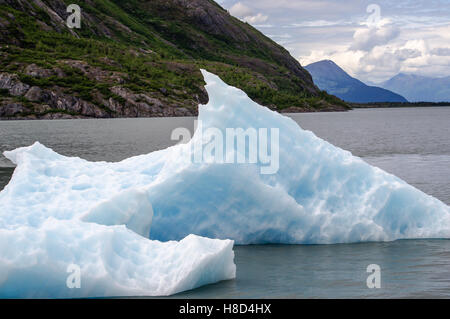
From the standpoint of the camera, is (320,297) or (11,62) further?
(11,62)

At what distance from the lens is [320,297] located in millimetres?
11414

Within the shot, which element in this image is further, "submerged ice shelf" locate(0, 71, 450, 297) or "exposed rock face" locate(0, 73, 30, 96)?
"exposed rock face" locate(0, 73, 30, 96)

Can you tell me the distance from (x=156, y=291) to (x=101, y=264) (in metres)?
1.27

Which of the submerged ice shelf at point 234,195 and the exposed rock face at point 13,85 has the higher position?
the exposed rock face at point 13,85

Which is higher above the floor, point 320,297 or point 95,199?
point 95,199

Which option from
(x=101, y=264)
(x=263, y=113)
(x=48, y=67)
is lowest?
(x=101, y=264)

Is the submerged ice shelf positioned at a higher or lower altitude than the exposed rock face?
lower

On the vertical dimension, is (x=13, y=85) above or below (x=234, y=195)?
above

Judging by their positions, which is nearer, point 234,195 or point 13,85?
point 234,195

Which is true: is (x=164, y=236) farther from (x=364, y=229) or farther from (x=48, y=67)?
(x=48, y=67)

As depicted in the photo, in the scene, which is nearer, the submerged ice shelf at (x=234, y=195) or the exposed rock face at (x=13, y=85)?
the submerged ice shelf at (x=234, y=195)
